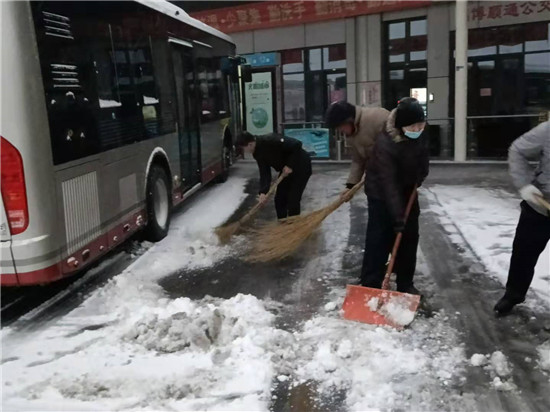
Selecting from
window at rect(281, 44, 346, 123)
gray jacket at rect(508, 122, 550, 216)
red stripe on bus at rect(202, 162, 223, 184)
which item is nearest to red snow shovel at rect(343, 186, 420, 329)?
gray jacket at rect(508, 122, 550, 216)

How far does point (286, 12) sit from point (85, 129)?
12874mm

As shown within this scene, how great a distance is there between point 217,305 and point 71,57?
2.51 meters

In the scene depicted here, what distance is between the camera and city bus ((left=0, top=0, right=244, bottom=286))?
4.46 metres

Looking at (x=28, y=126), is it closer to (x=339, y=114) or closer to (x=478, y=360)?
(x=339, y=114)

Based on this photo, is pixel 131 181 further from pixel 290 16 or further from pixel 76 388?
pixel 290 16

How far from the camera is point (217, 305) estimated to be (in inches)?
201

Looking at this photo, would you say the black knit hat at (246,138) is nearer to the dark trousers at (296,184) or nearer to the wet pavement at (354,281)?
the dark trousers at (296,184)

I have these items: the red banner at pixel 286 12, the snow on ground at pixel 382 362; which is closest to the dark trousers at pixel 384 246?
the snow on ground at pixel 382 362

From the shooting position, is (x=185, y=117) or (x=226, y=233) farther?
(x=185, y=117)

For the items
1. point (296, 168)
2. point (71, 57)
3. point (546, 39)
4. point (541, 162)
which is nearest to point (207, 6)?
point (546, 39)

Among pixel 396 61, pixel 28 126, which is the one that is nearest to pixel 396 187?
pixel 28 126

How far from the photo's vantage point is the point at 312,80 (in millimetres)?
17391

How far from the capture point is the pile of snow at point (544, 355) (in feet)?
12.8

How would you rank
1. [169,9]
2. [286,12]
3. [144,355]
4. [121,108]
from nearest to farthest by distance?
[144,355] < [121,108] < [169,9] < [286,12]
